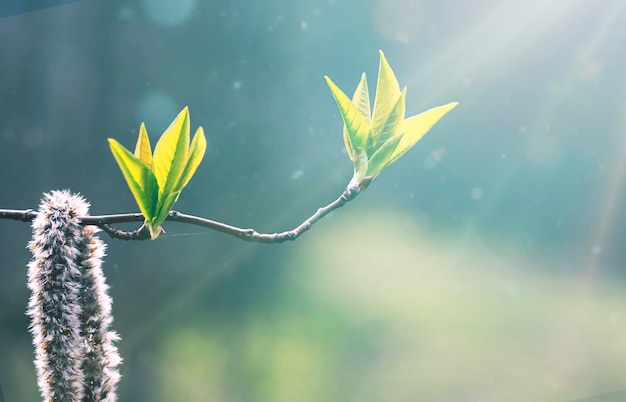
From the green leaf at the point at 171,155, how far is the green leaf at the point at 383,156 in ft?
0.31

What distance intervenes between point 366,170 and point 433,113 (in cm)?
4

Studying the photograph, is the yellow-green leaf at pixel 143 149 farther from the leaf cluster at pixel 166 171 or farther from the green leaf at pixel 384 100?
the green leaf at pixel 384 100

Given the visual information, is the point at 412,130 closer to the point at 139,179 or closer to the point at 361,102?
the point at 361,102

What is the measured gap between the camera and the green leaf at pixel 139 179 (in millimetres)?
187

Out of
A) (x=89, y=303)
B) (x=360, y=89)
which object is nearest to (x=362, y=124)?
(x=360, y=89)

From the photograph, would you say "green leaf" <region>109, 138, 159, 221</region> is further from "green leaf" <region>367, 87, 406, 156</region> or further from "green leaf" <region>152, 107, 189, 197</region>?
"green leaf" <region>367, 87, 406, 156</region>

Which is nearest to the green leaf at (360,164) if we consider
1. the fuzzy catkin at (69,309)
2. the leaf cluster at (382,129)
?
the leaf cluster at (382,129)

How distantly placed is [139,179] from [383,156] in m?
0.12

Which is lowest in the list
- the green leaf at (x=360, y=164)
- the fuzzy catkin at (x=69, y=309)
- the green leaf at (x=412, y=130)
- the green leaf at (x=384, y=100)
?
the fuzzy catkin at (x=69, y=309)

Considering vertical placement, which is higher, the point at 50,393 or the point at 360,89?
the point at 360,89

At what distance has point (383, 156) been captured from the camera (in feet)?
0.81

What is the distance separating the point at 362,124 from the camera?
240mm

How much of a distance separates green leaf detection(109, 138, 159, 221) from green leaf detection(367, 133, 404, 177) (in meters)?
0.11

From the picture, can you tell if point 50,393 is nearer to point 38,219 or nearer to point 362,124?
point 38,219
